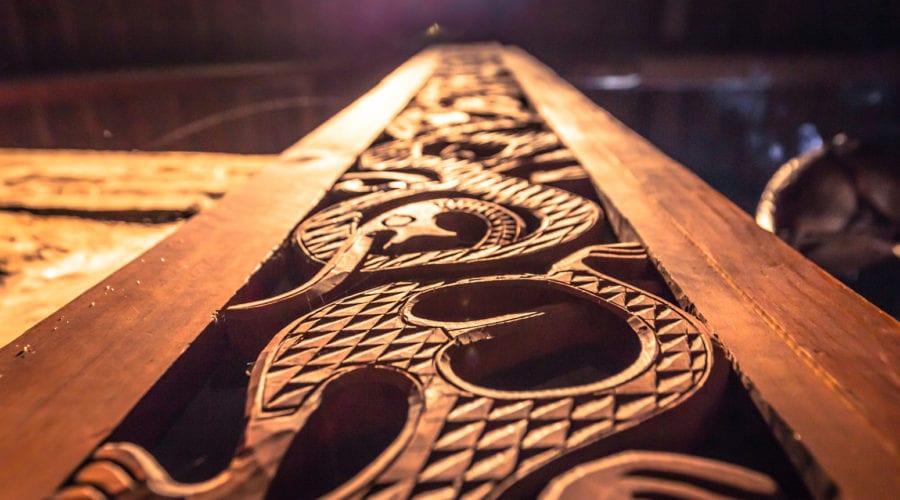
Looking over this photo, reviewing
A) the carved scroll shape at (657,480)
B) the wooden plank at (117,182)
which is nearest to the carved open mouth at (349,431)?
the carved scroll shape at (657,480)

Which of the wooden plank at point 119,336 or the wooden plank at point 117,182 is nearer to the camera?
the wooden plank at point 119,336

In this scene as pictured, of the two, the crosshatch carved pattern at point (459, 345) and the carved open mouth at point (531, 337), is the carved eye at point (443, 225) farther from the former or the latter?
the carved open mouth at point (531, 337)

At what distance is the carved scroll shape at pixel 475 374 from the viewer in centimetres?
49

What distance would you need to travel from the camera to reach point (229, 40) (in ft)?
19.3

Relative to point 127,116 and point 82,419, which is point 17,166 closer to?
point 82,419

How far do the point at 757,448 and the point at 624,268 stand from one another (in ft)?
1.13

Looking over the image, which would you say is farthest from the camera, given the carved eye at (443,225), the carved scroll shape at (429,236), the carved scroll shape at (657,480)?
the carved eye at (443,225)

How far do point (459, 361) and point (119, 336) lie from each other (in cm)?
45

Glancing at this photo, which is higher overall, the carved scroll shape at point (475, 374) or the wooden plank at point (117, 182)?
the carved scroll shape at point (475, 374)

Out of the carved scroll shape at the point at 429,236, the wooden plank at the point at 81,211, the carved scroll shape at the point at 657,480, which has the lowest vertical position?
the wooden plank at the point at 81,211

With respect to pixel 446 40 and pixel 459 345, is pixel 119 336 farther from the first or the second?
pixel 446 40

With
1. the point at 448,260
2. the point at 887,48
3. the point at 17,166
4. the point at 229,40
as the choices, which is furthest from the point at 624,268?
the point at 887,48

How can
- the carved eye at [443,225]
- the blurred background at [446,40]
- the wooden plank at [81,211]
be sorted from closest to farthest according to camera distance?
the carved eye at [443,225], the wooden plank at [81,211], the blurred background at [446,40]

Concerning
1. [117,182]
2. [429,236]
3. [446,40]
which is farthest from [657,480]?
[446,40]
